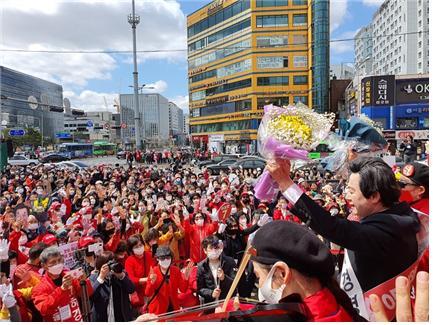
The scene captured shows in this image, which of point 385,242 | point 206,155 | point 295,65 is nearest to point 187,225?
point 385,242

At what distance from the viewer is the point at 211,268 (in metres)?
4.20

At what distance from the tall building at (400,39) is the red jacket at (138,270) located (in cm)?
6102

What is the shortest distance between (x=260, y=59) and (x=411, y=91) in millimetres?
20241

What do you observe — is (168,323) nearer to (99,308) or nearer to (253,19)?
(99,308)

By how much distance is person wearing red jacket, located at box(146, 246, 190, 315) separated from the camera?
3850 mm

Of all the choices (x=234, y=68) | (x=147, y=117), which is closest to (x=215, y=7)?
(x=234, y=68)

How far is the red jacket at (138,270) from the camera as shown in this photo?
4.22m

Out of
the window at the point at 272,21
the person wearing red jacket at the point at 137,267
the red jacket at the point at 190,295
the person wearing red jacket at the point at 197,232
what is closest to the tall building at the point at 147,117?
the window at the point at 272,21

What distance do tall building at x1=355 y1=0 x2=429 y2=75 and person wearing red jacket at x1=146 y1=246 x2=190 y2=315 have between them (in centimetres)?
6124

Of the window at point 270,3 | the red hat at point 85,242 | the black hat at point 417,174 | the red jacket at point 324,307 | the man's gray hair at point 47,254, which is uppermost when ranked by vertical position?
the window at point 270,3

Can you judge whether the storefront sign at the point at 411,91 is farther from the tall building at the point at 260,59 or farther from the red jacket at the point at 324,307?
the red jacket at the point at 324,307

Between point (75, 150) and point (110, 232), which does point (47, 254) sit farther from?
point (75, 150)

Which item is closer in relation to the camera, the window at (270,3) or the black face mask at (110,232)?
the black face mask at (110,232)

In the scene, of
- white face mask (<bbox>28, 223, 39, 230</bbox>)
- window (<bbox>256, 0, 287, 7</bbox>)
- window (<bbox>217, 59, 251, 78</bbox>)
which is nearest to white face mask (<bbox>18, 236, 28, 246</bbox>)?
white face mask (<bbox>28, 223, 39, 230</bbox>)
